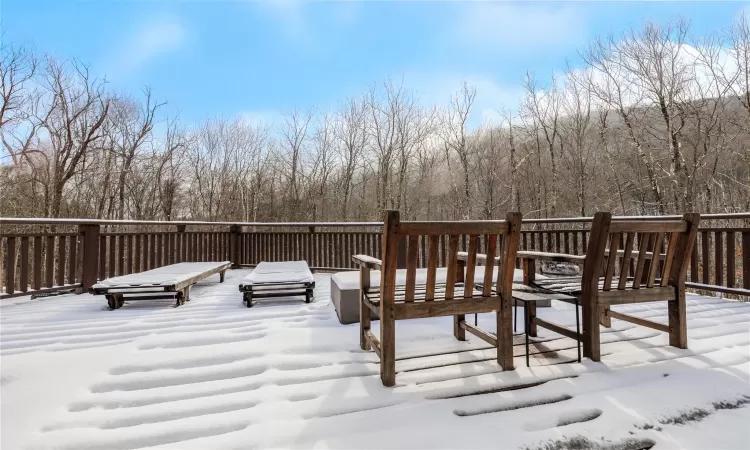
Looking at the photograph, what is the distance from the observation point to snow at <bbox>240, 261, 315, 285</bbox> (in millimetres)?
3695

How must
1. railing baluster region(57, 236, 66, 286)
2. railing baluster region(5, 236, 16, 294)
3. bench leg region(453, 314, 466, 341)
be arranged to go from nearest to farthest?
bench leg region(453, 314, 466, 341)
railing baluster region(5, 236, 16, 294)
railing baluster region(57, 236, 66, 286)

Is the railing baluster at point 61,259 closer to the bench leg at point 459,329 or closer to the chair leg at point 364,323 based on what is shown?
the chair leg at point 364,323

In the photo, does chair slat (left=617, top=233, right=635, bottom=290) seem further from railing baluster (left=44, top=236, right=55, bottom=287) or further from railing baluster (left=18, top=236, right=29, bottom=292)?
railing baluster (left=18, top=236, right=29, bottom=292)

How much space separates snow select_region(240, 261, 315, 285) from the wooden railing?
1.33 metres

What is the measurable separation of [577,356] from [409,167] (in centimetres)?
1446

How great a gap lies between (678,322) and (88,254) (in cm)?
583

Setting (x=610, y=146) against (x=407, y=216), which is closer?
(x=610, y=146)

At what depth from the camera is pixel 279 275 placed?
158 inches

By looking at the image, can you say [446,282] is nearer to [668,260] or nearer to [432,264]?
[432,264]

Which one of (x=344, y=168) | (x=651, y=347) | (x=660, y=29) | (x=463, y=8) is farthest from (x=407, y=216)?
(x=651, y=347)

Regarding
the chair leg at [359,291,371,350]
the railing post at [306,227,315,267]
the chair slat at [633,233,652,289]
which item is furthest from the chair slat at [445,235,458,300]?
the railing post at [306,227,315,267]

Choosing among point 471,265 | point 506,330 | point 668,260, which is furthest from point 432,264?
A: point 668,260

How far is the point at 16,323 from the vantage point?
2922 millimetres

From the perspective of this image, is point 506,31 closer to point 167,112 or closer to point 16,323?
point 16,323
